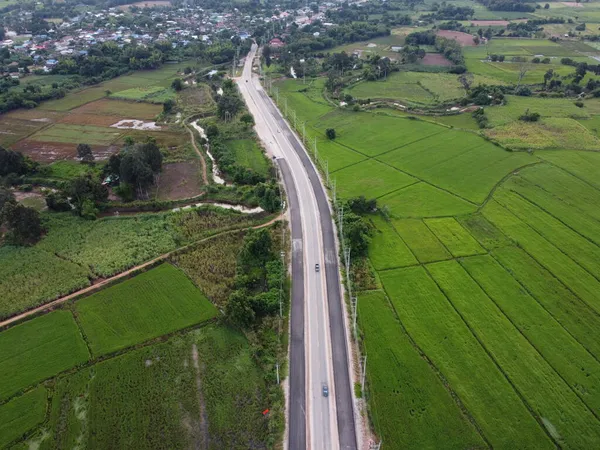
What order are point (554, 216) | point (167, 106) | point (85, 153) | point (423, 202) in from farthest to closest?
1. point (167, 106)
2. point (85, 153)
3. point (423, 202)
4. point (554, 216)

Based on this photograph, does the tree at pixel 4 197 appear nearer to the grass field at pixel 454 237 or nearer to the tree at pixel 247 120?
the tree at pixel 247 120

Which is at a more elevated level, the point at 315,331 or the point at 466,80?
the point at 466,80

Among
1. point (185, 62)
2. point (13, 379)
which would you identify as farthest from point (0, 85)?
point (13, 379)

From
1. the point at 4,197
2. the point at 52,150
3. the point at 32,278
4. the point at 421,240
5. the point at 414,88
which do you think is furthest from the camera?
the point at 414,88

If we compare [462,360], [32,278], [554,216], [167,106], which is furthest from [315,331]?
[167,106]

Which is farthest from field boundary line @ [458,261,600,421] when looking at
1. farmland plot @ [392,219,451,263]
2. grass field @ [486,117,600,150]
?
grass field @ [486,117,600,150]

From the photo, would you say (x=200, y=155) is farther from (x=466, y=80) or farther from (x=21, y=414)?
(x=466, y=80)

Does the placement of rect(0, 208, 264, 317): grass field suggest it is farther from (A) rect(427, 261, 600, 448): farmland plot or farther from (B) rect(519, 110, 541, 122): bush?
(B) rect(519, 110, 541, 122): bush

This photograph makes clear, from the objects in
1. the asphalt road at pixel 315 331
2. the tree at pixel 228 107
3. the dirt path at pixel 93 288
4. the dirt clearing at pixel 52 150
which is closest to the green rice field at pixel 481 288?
the asphalt road at pixel 315 331

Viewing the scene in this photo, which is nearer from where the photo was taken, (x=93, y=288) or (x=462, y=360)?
(x=462, y=360)
